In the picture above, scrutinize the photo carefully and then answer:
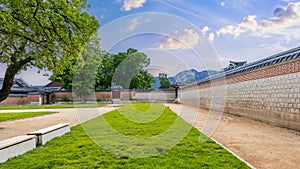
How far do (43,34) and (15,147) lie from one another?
383cm

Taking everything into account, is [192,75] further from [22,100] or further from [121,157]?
[22,100]

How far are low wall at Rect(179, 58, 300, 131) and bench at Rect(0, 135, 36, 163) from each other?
6.07m

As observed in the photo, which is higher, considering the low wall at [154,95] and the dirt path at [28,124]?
the low wall at [154,95]

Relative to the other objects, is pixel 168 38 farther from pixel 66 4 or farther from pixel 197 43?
pixel 66 4

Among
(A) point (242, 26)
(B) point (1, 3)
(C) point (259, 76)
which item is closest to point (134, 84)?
(A) point (242, 26)

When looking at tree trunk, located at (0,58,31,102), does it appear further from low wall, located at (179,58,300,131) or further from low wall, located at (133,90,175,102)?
low wall, located at (133,90,175,102)

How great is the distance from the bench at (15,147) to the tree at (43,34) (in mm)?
3130

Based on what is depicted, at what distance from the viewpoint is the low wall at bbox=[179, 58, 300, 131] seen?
5922mm

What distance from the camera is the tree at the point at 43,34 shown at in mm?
5500

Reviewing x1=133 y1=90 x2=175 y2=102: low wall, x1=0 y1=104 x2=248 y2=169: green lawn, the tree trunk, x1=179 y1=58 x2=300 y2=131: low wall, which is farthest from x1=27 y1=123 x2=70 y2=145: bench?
x1=133 y1=90 x2=175 y2=102: low wall

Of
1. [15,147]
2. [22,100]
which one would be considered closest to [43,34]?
[15,147]

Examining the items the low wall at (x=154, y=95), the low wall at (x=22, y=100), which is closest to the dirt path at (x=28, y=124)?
the low wall at (x=22, y=100)

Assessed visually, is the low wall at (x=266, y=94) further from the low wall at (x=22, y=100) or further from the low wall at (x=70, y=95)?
the low wall at (x=22, y=100)

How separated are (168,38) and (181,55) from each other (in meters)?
0.73
